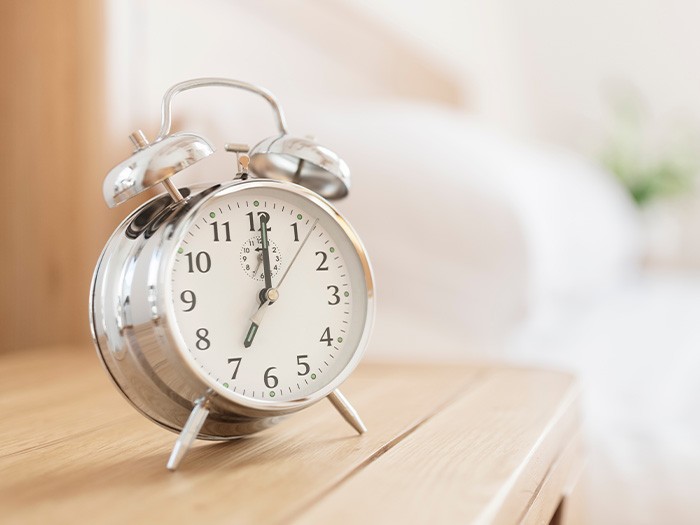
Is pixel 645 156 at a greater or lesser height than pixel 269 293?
lesser

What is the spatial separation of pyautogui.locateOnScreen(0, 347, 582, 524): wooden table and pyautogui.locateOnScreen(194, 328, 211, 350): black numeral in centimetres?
7

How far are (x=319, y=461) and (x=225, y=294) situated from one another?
0.11m

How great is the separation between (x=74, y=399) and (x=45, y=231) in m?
0.51

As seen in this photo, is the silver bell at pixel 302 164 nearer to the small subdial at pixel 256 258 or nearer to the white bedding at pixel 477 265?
the small subdial at pixel 256 258

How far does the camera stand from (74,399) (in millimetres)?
720

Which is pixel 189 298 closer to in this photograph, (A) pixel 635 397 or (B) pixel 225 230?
(B) pixel 225 230

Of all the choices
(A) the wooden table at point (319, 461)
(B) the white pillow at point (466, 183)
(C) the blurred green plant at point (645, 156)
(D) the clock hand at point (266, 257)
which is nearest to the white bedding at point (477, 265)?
(B) the white pillow at point (466, 183)

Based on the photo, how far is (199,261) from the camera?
0.48m

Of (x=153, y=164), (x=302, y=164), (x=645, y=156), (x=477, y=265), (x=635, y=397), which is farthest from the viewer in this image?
(x=645, y=156)

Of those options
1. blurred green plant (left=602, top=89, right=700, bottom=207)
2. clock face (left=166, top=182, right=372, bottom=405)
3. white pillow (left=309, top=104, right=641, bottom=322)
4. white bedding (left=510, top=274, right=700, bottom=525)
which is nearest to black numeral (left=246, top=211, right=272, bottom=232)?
clock face (left=166, top=182, right=372, bottom=405)

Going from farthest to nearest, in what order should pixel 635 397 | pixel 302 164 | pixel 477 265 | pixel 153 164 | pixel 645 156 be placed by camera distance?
pixel 645 156
pixel 477 265
pixel 635 397
pixel 302 164
pixel 153 164

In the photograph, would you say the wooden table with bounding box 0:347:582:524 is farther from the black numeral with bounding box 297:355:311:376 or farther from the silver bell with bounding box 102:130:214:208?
the silver bell with bounding box 102:130:214:208

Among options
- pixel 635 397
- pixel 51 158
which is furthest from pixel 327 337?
pixel 51 158

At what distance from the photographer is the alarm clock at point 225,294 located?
18.5 inches
